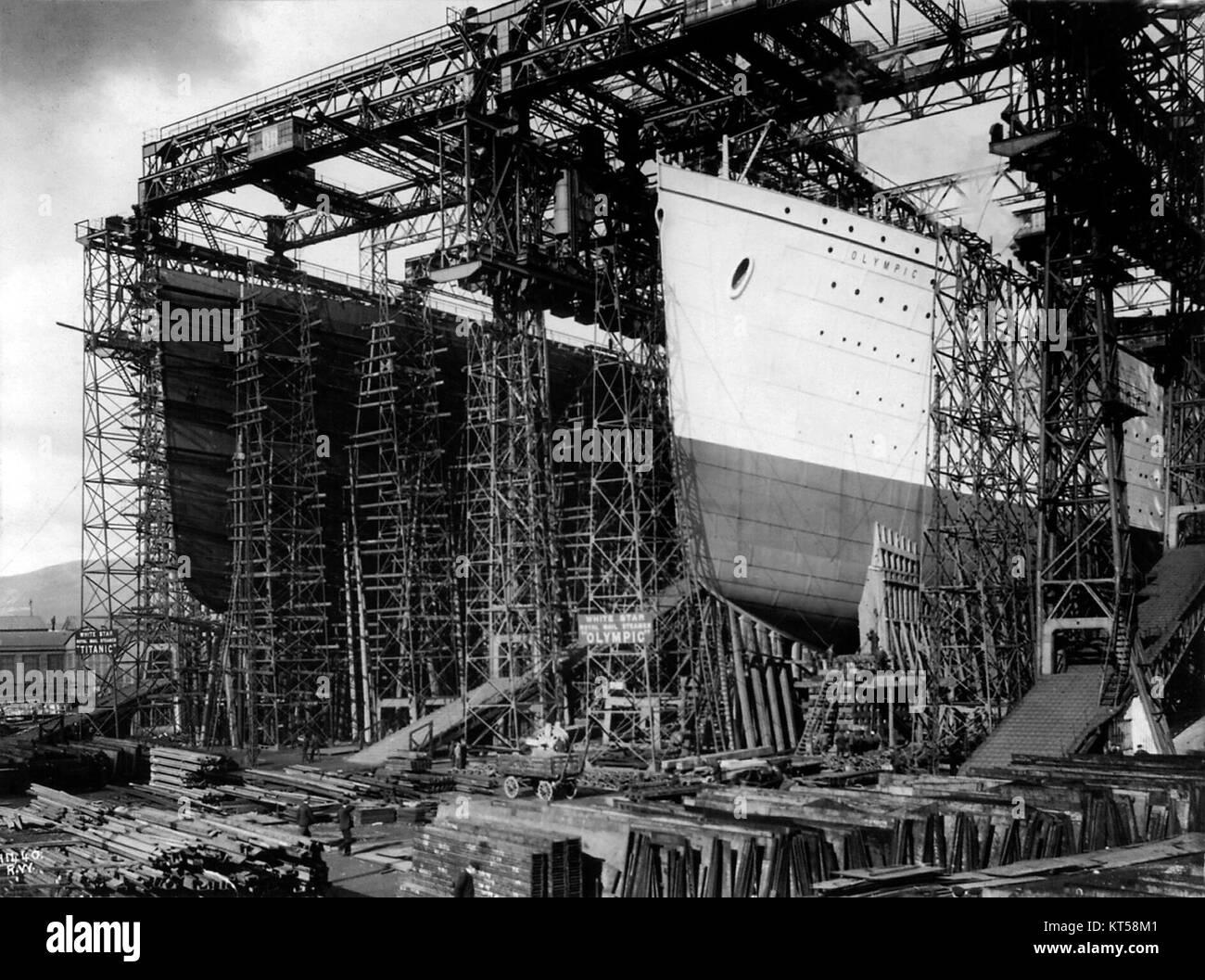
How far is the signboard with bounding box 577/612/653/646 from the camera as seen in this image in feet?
88.3

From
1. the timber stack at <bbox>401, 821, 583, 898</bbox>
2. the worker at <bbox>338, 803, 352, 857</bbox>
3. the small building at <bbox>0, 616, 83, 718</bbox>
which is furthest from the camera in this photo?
the small building at <bbox>0, 616, 83, 718</bbox>

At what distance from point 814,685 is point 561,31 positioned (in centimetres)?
1634

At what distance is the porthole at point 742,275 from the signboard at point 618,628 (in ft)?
25.0

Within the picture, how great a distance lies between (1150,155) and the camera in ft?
89.4

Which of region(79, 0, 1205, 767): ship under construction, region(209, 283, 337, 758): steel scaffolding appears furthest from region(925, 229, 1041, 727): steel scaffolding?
region(209, 283, 337, 758): steel scaffolding

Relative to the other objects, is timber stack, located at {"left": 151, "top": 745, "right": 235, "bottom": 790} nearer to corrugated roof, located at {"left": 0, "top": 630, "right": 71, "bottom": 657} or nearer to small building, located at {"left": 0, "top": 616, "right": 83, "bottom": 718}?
small building, located at {"left": 0, "top": 616, "right": 83, "bottom": 718}

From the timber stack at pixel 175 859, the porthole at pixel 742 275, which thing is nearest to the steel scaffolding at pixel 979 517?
the porthole at pixel 742 275

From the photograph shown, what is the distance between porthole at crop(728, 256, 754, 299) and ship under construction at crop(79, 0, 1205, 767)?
0.21 feet

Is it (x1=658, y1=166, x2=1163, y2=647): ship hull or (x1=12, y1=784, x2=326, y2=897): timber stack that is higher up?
(x1=658, y1=166, x2=1163, y2=647): ship hull

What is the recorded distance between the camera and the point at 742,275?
26297 millimetres

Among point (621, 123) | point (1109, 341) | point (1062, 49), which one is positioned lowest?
point (1109, 341)

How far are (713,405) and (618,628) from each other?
5.55 m
